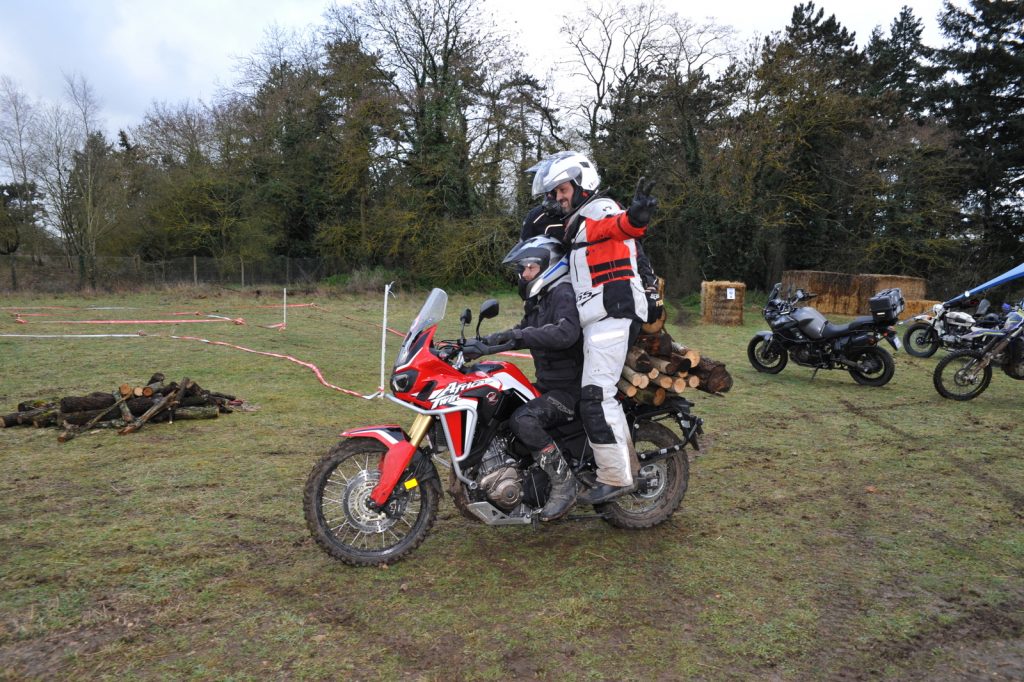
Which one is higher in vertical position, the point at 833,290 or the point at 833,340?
the point at 833,290

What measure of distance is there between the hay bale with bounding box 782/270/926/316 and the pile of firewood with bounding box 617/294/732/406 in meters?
18.3

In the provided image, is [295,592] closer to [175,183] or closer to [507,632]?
[507,632]

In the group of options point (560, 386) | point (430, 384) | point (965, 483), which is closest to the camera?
point (430, 384)

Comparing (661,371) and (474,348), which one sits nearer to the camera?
(474,348)

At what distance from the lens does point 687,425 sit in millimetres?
4297

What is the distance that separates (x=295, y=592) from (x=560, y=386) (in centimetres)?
180

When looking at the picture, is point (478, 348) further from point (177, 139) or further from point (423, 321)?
point (177, 139)

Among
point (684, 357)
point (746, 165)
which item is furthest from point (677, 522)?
point (746, 165)

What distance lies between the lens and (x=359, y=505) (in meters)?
3.74

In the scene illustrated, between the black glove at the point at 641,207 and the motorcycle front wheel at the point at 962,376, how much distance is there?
278 inches

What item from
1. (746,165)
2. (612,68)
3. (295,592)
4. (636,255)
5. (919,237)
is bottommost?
(295,592)

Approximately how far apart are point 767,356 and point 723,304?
335 inches

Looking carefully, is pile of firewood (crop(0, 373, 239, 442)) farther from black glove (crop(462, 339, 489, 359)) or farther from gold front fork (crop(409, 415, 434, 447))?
black glove (crop(462, 339, 489, 359))

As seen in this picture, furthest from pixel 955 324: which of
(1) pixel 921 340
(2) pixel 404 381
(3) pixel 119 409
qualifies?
(3) pixel 119 409
